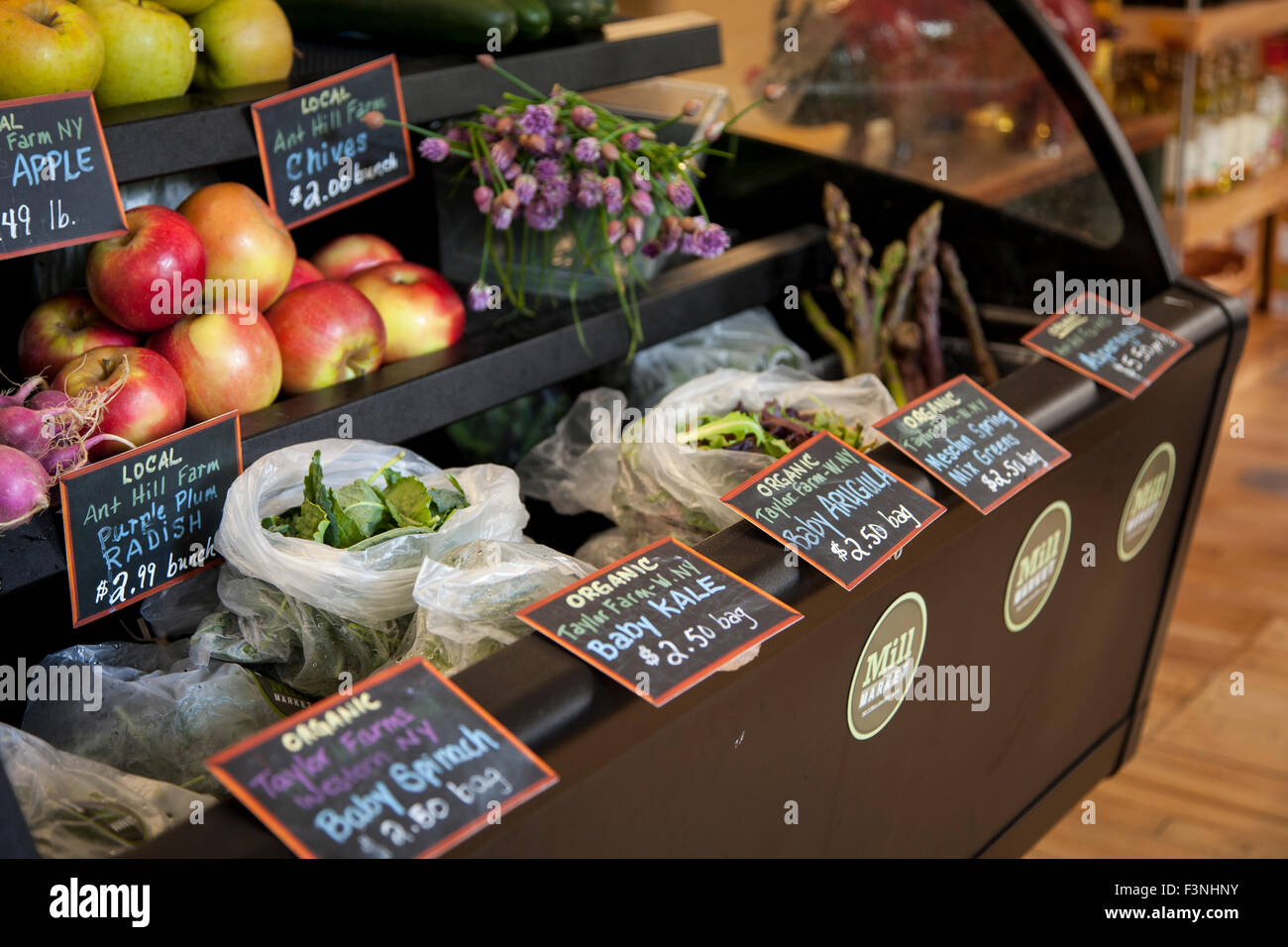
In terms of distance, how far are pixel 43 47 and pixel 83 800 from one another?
629mm

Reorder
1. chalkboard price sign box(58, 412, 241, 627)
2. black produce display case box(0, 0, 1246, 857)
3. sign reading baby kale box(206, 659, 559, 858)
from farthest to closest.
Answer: chalkboard price sign box(58, 412, 241, 627) < black produce display case box(0, 0, 1246, 857) < sign reading baby kale box(206, 659, 559, 858)

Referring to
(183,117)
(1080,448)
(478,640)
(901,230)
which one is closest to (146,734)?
(478,640)

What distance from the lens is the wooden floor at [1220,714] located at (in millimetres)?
2096

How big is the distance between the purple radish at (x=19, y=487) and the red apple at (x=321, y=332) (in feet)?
1.07

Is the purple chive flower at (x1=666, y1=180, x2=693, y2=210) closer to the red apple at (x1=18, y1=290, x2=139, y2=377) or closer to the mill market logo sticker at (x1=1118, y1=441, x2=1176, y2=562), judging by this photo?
the red apple at (x1=18, y1=290, x2=139, y2=377)

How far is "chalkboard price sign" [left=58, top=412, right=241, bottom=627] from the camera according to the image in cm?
97

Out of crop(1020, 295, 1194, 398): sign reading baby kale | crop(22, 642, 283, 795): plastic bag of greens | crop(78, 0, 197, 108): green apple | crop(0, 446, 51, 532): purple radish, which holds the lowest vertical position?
crop(22, 642, 283, 795): plastic bag of greens

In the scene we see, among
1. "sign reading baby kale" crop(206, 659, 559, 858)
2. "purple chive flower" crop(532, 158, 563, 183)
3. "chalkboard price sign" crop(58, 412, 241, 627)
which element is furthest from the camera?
"purple chive flower" crop(532, 158, 563, 183)

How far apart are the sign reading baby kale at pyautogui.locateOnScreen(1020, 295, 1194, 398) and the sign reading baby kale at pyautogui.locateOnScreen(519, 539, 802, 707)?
0.69m

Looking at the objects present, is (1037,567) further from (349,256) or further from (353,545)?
(349,256)

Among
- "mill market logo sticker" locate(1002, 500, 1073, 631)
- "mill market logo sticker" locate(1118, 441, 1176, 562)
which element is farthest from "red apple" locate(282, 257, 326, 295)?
"mill market logo sticker" locate(1118, 441, 1176, 562)

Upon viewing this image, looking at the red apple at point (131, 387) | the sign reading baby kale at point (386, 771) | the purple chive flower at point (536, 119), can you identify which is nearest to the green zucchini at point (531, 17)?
the purple chive flower at point (536, 119)

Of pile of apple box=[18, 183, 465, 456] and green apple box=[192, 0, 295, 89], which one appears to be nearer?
pile of apple box=[18, 183, 465, 456]

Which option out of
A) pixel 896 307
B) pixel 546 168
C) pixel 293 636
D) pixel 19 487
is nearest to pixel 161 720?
pixel 293 636
